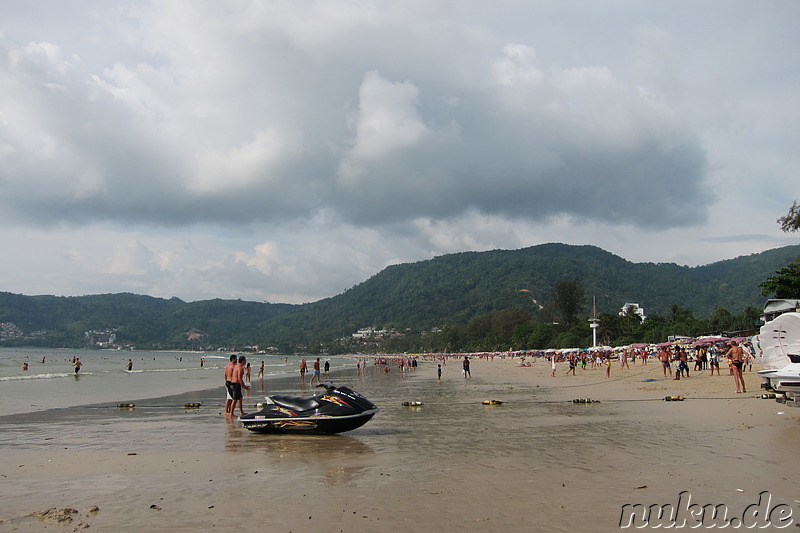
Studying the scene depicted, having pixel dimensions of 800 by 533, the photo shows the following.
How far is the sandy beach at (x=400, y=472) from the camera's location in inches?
225

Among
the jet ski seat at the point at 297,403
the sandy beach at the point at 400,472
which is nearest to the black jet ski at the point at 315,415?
the jet ski seat at the point at 297,403

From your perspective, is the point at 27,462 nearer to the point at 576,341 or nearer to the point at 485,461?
the point at 485,461

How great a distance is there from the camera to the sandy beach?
5703mm

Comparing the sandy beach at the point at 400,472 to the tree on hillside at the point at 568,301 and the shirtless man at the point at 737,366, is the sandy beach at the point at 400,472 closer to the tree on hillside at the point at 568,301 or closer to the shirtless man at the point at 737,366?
the shirtless man at the point at 737,366

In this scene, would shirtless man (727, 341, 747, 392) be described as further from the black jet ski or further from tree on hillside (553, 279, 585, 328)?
tree on hillside (553, 279, 585, 328)

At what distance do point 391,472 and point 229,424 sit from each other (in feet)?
22.2

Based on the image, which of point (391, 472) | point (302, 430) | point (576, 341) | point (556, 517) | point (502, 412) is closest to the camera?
point (556, 517)

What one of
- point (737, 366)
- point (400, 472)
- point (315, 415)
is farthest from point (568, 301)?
point (400, 472)

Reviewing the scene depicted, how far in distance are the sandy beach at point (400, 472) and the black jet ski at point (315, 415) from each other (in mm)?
236

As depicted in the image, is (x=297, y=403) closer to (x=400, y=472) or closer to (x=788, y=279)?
(x=400, y=472)

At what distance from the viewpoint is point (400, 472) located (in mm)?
7754

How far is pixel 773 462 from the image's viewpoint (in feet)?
25.7

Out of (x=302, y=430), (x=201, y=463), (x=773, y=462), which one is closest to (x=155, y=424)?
(x=302, y=430)

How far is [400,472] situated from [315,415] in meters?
3.78
